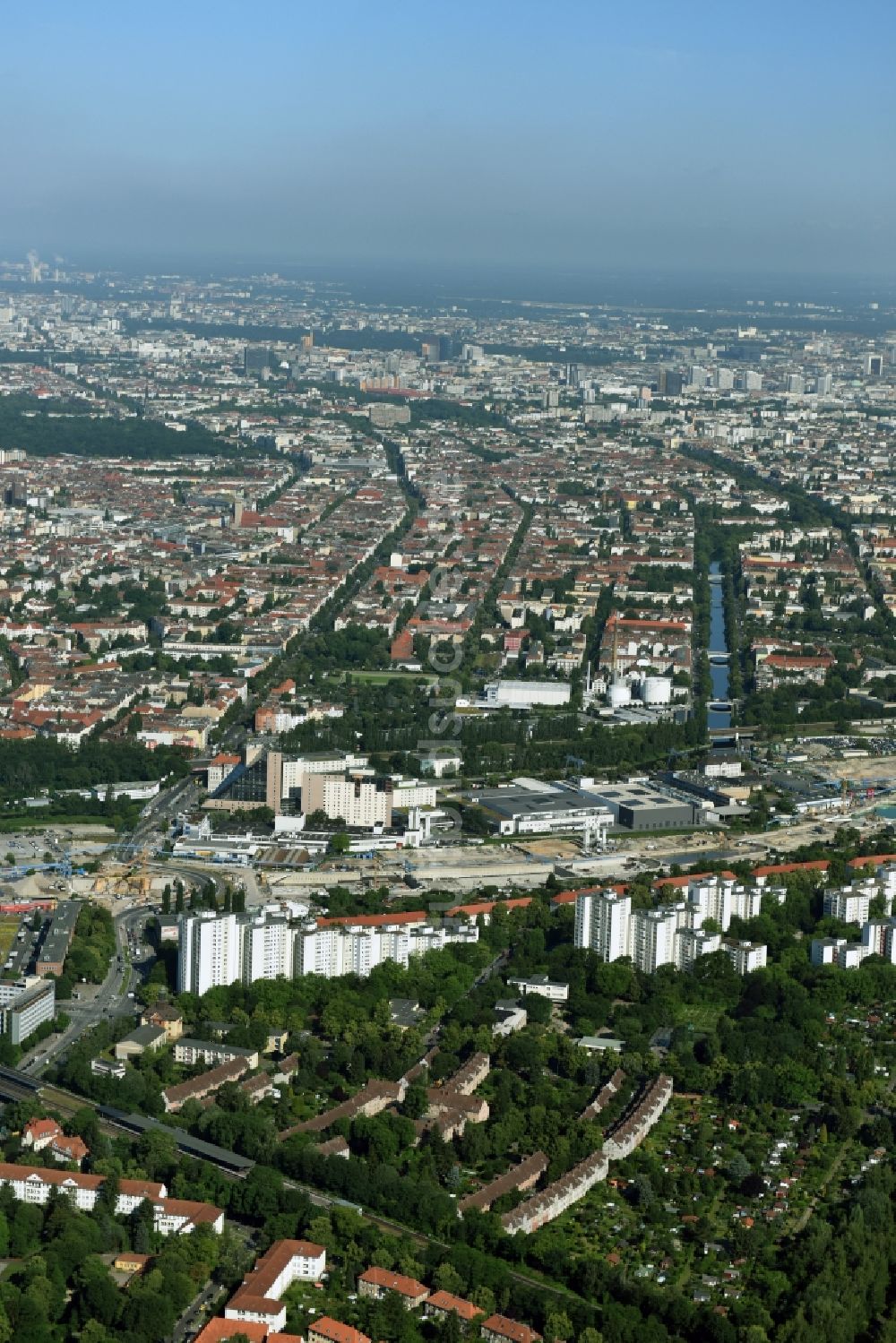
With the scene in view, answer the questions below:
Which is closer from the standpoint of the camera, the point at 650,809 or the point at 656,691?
the point at 650,809

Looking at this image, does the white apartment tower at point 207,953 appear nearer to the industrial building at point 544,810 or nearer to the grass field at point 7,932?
the grass field at point 7,932

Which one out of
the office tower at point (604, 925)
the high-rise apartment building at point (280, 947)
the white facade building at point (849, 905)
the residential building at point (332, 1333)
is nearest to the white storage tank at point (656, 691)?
the white facade building at point (849, 905)

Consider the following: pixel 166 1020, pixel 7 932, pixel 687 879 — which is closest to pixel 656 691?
pixel 687 879

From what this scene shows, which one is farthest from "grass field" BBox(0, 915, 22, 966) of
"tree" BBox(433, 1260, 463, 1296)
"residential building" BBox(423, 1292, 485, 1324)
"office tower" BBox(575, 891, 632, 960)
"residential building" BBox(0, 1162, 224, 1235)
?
"residential building" BBox(423, 1292, 485, 1324)

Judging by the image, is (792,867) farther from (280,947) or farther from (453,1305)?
(453,1305)

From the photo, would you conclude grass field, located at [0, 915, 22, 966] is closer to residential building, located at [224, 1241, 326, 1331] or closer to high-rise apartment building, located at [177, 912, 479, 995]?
high-rise apartment building, located at [177, 912, 479, 995]

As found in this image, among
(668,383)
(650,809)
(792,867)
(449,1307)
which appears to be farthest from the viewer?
(668,383)
